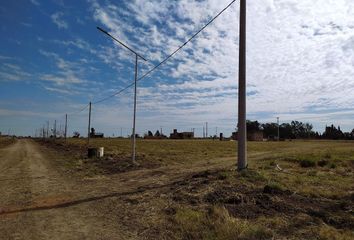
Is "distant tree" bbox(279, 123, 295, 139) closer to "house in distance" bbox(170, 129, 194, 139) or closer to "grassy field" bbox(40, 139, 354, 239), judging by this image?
"house in distance" bbox(170, 129, 194, 139)

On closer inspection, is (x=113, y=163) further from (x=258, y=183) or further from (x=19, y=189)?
(x=258, y=183)

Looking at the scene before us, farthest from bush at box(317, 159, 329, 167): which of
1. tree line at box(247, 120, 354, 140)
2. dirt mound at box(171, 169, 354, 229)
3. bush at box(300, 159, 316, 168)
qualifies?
tree line at box(247, 120, 354, 140)

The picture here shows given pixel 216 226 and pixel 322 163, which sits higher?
pixel 322 163

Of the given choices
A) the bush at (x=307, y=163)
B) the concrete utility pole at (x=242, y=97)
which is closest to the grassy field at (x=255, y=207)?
the concrete utility pole at (x=242, y=97)

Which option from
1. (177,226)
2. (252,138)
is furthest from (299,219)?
(252,138)

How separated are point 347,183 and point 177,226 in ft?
26.2

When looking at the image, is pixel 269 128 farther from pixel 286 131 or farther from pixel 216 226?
pixel 216 226

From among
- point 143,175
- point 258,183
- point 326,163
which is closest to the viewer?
point 258,183

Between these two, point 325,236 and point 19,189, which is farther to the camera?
point 19,189

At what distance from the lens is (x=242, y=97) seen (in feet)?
46.2

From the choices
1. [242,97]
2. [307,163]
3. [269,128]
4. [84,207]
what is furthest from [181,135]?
[84,207]

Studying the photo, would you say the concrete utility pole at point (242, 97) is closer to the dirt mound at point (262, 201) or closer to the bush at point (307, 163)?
the dirt mound at point (262, 201)

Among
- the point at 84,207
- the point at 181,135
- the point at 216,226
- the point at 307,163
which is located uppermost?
the point at 181,135

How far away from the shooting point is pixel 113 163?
964 inches
